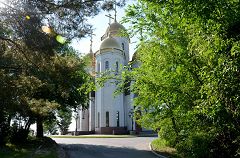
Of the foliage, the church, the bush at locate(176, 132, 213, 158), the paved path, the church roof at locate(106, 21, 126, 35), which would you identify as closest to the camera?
the foliage

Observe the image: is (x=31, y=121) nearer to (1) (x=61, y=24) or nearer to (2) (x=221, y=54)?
(1) (x=61, y=24)

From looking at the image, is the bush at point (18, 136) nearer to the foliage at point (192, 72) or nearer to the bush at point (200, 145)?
the foliage at point (192, 72)

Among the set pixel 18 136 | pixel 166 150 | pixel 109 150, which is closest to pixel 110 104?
pixel 18 136

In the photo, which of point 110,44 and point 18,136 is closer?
point 18,136

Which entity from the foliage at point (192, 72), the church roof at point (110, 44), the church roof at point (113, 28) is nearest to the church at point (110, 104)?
the church roof at point (110, 44)

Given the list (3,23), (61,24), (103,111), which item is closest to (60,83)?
(61,24)

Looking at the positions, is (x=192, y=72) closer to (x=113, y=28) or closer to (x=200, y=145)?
(x=200, y=145)

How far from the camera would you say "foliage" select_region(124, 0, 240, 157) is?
7.24m

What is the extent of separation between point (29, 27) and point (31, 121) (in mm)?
13768

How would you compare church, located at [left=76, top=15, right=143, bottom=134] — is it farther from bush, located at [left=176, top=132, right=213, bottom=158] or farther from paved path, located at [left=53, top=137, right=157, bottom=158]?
bush, located at [left=176, top=132, right=213, bottom=158]

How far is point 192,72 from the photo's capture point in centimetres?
1219

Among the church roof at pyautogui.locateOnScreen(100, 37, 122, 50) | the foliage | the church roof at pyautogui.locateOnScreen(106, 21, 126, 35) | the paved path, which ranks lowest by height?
the paved path

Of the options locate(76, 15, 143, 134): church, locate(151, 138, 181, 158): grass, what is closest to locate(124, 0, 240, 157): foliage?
locate(151, 138, 181, 158): grass

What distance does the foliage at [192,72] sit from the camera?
7242mm
